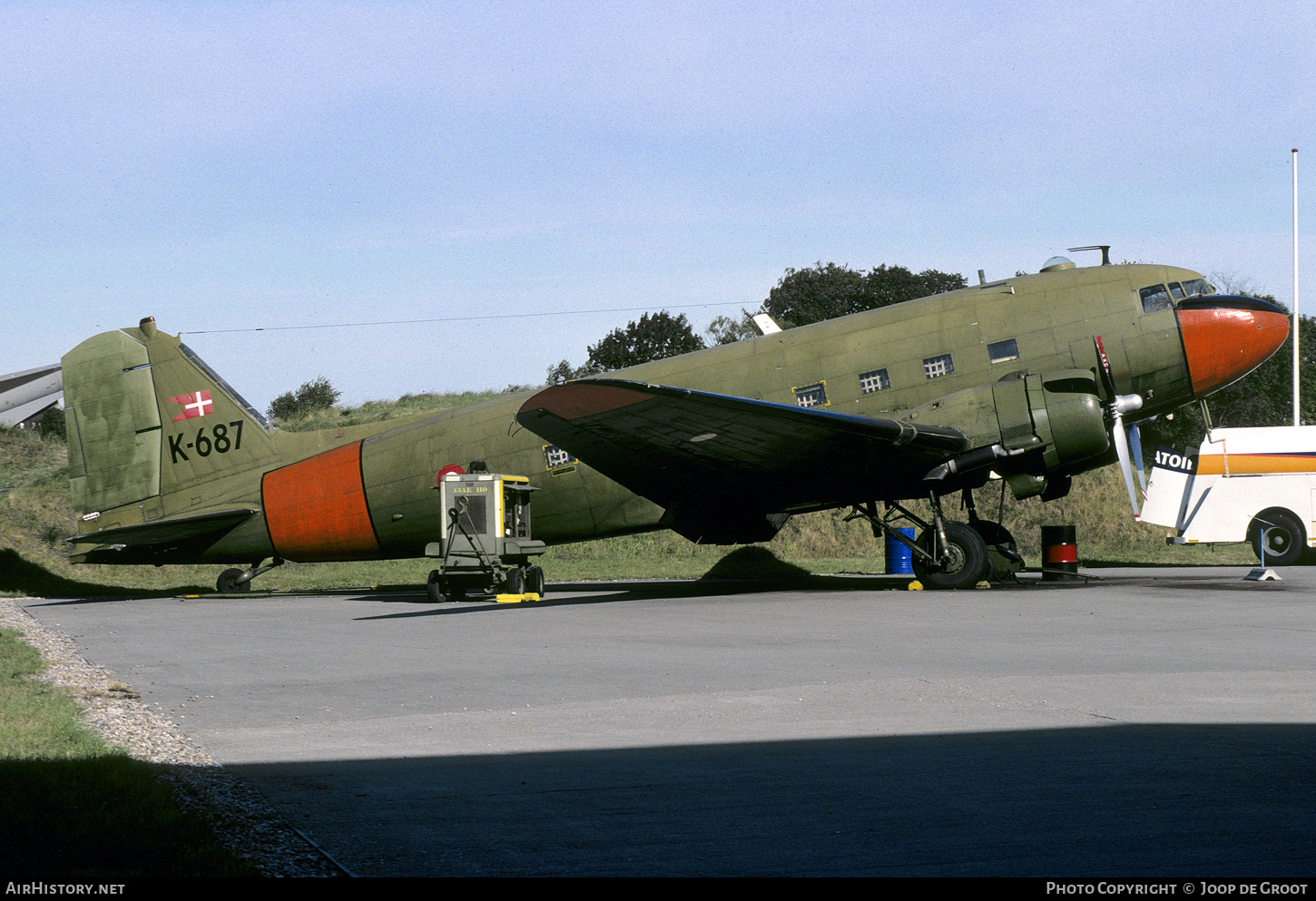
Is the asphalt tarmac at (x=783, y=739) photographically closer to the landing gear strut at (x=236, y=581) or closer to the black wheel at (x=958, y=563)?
the black wheel at (x=958, y=563)

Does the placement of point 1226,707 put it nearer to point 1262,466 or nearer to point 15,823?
point 15,823

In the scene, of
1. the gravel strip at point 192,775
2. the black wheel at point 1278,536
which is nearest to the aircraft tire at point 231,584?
the gravel strip at point 192,775

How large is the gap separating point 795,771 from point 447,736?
8.28 feet

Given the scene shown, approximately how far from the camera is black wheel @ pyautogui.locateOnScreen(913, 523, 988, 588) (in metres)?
18.0

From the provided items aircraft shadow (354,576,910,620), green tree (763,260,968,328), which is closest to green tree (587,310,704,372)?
green tree (763,260,968,328)

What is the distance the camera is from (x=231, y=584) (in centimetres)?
2361

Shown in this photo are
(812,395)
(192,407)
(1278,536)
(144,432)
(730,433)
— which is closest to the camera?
(730,433)

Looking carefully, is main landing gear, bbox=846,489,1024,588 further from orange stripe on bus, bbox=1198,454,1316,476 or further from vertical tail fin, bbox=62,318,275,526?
vertical tail fin, bbox=62,318,275,526

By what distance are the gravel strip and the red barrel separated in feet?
56.8

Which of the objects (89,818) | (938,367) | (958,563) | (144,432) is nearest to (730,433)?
(938,367)

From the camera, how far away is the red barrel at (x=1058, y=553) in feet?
68.2

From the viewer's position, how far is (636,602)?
18.2m

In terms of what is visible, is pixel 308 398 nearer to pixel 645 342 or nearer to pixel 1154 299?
pixel 645 342

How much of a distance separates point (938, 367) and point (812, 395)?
7.92 ft
